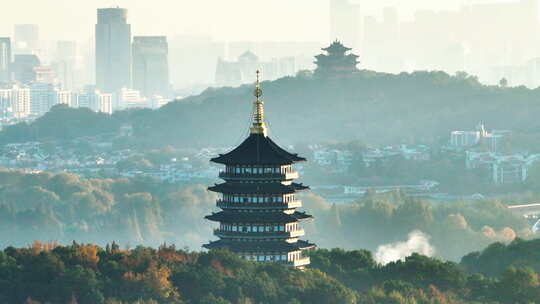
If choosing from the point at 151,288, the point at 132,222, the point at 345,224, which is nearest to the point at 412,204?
the point at 345,224

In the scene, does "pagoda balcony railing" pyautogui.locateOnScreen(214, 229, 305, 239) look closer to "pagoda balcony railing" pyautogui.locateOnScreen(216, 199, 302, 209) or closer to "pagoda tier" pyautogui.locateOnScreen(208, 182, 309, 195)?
"pagoda balcony railing" pyautogui.locateOnScreen(216, 199, 302, 209)

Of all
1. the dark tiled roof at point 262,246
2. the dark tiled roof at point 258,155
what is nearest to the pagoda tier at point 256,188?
the dark tiled roof at point 258,155

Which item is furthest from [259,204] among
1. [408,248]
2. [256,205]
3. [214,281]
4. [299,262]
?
[408,248]

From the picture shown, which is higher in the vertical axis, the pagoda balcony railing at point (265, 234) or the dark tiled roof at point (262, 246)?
the pagoda balcony railing at point (265, 234)

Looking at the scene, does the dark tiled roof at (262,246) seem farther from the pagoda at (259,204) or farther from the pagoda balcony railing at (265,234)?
the pagoda balcony railing at (265,234)

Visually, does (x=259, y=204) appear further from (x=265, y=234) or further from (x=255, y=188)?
(x=265, y=234)

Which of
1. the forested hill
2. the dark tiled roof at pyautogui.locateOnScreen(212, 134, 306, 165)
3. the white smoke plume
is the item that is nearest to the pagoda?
the dark tiled roof at pyautogui.locateOnScreen(212, 134, 306, 165)

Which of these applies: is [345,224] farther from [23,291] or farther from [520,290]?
[23,291]
